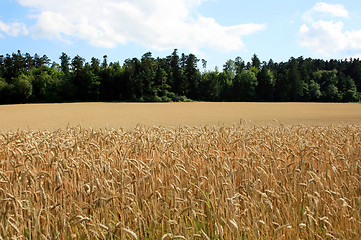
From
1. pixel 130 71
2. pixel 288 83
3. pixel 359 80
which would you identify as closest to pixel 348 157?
pixel 130 71

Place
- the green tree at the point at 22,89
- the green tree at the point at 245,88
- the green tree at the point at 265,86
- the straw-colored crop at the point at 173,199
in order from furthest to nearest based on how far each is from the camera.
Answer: the green tree at the point at 245,88, the green tree at the point at 265,86, the green tree at the point at 22,89, the straw-colored crop at the point at 173,199

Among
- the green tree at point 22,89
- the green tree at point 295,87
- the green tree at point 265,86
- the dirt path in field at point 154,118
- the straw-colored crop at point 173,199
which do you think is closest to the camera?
→ the straw-colored crop at point 173,199

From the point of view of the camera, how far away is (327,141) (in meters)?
6.96

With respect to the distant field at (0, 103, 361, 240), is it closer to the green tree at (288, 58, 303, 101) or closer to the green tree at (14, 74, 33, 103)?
the green tree at (14, 74, 33, 103)

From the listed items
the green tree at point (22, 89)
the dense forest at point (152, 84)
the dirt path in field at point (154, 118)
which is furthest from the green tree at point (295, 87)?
the green tree at point (22, 89)

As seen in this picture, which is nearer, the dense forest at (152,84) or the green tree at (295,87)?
the dense forest at (152,84)

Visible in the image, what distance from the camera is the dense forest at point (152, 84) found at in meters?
70.1

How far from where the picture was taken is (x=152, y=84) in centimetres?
7631

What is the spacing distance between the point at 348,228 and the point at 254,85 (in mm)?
86576

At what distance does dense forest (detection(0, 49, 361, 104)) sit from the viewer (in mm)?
70062

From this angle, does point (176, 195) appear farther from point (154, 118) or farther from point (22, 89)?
point (22, 89)

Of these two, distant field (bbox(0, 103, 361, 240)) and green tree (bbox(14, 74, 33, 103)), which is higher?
green tree (bbox(14, 74, 33, 103))

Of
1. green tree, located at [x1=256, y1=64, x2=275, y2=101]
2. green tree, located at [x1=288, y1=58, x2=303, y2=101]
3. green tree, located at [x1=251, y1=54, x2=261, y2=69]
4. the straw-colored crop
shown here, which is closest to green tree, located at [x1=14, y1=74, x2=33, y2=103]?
green tree, located at [x1=256, y1=64, x2=275, y2=101]

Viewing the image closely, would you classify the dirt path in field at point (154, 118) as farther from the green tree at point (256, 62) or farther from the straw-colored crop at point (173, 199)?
the green tree at point (256, 62)
